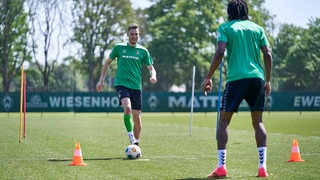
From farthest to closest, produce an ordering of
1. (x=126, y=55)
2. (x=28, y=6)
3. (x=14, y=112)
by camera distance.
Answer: (x=28, y=6) < (x=14, y=112) < (x=126, y=55)

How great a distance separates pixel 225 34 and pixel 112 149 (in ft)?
18.6

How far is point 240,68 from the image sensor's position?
27.8ft

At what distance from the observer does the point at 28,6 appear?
62.8 metres

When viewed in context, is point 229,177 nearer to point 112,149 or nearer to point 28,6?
point 112,149


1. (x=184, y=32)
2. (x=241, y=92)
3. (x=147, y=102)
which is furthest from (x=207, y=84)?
(x=184, y=32)

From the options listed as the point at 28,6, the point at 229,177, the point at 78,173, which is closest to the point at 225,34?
the point at 229,177

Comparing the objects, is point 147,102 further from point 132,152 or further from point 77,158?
point 77,158

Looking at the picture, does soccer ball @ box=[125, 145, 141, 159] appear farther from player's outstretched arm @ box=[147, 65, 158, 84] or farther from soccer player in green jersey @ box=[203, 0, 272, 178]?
soccer player in green jersey @ box=[203, 0, 272, 178]

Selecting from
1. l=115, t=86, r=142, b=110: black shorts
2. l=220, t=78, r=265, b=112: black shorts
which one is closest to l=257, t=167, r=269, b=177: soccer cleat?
l=220, t=78, r=265, b=112: black shorts

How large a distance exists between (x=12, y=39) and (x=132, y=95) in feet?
176

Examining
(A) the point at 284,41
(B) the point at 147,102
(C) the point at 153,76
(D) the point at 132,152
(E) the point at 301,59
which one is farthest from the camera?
(A) the point at 284,41

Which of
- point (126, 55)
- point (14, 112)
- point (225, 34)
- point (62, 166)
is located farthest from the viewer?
point (14, 112)

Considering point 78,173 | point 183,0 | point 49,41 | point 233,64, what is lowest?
point 78,173

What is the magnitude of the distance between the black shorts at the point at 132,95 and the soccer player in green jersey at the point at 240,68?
3.69 metres
